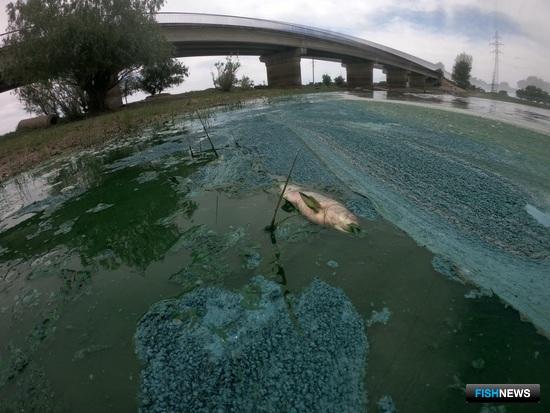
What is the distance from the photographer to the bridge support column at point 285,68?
40.0 metres

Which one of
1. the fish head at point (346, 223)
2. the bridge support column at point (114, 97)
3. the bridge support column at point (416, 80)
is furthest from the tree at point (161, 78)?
the bridge support column at point (416, 80)

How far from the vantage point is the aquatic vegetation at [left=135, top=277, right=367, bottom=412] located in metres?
2.04

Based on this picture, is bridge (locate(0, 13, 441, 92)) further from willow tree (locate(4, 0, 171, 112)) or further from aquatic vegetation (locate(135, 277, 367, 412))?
aquatic vegetation (locate(135, 277, 367, 412))

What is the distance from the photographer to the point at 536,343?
2.34 metres

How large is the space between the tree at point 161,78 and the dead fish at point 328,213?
36.3m

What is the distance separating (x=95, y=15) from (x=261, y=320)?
23.3 meters

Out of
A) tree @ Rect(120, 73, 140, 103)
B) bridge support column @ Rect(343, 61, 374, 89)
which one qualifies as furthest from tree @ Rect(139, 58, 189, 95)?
bridge support column @ Rect(343, 61, 374, 89)

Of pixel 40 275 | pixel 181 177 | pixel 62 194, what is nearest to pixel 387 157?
pixel 181 177

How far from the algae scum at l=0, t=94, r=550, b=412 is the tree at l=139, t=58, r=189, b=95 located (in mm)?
34375

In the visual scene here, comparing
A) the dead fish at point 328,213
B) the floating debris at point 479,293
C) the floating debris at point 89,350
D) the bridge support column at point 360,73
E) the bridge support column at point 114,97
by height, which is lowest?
the floating debris at point 479,293

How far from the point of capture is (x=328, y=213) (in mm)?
4156

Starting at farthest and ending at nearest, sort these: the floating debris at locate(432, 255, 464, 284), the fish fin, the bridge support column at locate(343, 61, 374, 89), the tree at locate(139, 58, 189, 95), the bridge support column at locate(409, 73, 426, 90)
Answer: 1. the bridge support column at locate(409, 73, 426, 90)
2. the bridge support column at locate(343, 61, 374, 89)
3. the tree at locate(139, 58, 189, 95)
4. the fish fin
5. the floating debris at locate(432, 255, 464, 284)

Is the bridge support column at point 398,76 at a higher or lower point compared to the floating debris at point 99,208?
higher

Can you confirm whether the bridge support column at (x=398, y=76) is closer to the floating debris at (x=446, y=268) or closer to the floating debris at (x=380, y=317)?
the floating debris at (x=446, y=268)
